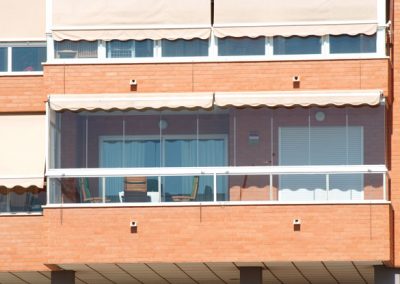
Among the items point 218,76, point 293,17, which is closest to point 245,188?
point 218,76

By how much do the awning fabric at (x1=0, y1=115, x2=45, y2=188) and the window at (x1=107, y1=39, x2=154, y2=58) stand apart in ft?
6.84

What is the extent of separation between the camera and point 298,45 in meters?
36.9

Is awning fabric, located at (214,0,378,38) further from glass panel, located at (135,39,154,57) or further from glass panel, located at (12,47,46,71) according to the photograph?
glass panel, located at (12,47,46,71)

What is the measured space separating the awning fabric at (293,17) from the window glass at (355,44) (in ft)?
0.51

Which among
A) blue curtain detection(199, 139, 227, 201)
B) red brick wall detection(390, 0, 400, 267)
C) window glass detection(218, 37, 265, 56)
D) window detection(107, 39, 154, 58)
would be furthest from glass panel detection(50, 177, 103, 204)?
red brick wall detection(390, 0, 400, 267)

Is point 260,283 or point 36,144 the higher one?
point 36,144

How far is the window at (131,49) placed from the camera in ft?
122

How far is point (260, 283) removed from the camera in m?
37.2

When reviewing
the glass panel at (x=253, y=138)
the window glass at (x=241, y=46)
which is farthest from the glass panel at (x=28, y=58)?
the glass panel at (x=253, y=138)

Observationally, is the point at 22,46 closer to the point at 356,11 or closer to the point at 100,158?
the point at 100,158

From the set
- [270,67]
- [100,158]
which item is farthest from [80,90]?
[270,67]

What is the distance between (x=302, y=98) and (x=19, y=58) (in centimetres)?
629

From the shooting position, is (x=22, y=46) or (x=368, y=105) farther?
(x=22, y=46)

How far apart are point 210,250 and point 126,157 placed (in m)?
2.70
